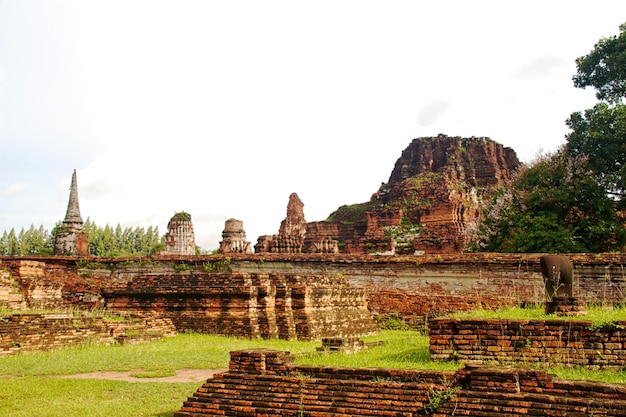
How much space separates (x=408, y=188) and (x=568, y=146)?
16.6 m

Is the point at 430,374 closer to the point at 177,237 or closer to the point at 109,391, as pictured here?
the point at 109,391

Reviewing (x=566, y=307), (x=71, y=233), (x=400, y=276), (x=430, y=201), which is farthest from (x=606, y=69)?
(x=71, y=233)

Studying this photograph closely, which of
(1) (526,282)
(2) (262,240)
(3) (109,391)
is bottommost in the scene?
(3) (109,391)

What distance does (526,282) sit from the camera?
16906 mm

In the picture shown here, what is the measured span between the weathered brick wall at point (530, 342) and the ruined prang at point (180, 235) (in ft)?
83.9

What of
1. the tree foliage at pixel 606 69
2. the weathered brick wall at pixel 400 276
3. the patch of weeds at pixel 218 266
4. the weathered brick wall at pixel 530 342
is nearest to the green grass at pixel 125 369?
the weathered brick wall at pixel 530 342

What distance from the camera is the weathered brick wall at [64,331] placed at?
11.5 m

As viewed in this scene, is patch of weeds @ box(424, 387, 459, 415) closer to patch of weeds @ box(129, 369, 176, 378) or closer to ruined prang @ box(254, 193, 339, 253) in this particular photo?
patch of weeds @ box(129, 369, 176, 378)

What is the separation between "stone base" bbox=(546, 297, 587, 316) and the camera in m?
8.55

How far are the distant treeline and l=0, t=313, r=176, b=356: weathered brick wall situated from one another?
145 feet

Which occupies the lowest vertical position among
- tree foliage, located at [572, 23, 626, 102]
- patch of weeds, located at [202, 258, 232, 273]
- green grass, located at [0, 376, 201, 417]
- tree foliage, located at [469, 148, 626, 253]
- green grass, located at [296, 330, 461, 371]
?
green grass, located at [0, 376, 201, 417]

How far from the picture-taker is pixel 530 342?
25.5 feet

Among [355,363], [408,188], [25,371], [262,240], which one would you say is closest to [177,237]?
[262,240]

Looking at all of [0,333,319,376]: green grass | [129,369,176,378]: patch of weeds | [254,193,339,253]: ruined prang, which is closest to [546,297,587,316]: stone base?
[0,333,319,376]: green grass
